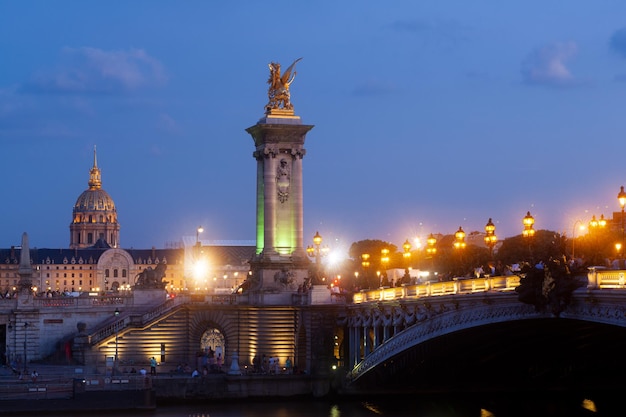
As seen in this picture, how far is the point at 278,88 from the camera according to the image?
4149 inches

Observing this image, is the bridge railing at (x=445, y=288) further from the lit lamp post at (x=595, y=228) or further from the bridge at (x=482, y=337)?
the lit lamp post at (x=595, y=228)

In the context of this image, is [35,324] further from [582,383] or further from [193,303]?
[582,383]

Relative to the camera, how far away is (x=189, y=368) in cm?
9844

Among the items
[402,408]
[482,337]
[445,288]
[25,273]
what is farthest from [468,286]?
[25,273]

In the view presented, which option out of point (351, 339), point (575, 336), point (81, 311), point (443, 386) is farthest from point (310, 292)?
point (575, 336)

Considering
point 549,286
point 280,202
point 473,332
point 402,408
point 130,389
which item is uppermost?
point 280,202

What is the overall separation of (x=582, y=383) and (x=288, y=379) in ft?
55.5

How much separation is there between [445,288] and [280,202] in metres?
28.4

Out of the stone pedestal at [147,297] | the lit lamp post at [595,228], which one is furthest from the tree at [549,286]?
the stone pedestal at [147,297]

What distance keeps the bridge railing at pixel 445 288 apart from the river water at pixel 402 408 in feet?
19.7

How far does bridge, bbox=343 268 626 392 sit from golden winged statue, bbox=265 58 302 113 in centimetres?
1600

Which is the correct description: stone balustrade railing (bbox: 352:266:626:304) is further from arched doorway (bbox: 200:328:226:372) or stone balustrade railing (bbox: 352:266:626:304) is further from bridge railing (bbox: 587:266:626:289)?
arched doorway (bbox: 200:328:226:372)

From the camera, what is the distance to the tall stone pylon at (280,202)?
102 meters

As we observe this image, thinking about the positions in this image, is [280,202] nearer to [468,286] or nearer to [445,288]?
[445,288]
